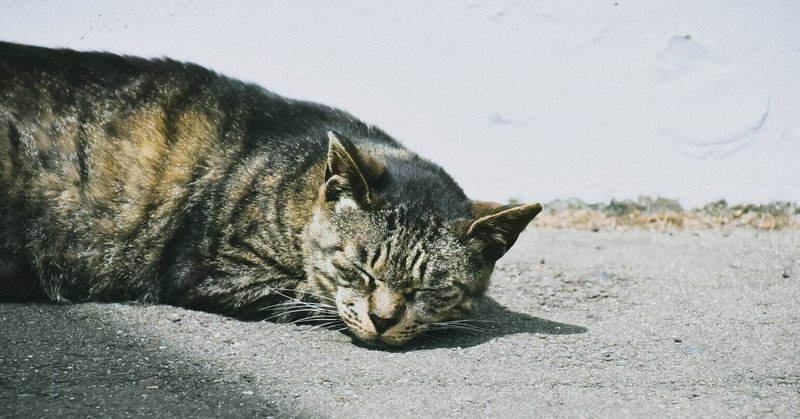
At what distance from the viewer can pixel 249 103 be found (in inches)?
134

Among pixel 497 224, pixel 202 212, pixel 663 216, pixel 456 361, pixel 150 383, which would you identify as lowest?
pixel 150 383

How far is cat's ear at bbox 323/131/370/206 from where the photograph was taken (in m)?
2.73

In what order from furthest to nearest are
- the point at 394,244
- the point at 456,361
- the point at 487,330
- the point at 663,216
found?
the point at 663,216 < the point at 487,330 < the point at 394,244 < the point at 456,361

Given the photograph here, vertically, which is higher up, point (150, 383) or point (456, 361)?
point (456, 361)

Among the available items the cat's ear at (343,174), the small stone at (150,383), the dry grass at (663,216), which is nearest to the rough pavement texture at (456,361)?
the small stone at (150,383)

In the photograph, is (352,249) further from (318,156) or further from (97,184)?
(97,184)

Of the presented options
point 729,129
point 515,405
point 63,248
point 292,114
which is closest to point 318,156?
point 292,114

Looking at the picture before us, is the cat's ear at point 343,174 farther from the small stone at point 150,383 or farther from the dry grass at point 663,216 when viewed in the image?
the dry grass at point 663,216

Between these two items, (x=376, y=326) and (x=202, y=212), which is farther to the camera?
(x=202, y=212)

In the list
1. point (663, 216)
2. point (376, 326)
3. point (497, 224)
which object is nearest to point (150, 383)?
point (376, 326)

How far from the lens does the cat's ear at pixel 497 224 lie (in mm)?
2822

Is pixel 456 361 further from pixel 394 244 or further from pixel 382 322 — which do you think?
pixel 394 244

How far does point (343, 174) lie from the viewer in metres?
2.85

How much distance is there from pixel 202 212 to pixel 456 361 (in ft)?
4.04
